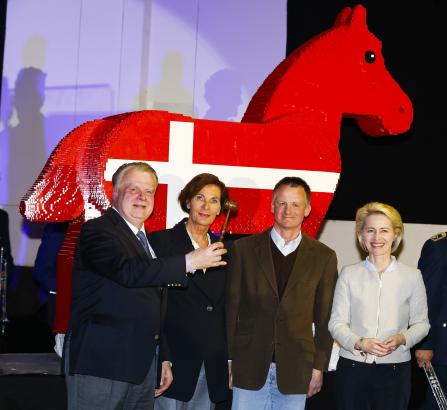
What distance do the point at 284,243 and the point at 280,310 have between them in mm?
236

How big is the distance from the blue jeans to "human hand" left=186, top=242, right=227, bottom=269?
0.56 m

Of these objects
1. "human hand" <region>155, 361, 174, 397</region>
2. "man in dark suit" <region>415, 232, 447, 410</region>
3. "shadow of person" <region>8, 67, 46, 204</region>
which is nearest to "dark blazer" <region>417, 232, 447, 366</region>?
"man in dark suit" <region>415, 232, 447, 410</region>

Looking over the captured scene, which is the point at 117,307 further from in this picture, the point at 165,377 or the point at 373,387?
the point at 373,387

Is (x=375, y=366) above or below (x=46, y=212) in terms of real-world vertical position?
below

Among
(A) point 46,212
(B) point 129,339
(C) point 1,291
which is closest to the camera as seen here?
(B) point 129,339

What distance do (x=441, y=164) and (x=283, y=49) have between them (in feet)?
4.68

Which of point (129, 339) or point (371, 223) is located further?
point (371, 223)

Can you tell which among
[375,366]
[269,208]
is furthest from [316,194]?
[375,366]

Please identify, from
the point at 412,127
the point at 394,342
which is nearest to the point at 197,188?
the point at 394,342

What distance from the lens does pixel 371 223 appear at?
2.55 metres

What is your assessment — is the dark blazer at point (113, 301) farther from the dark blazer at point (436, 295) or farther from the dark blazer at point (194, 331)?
the dark blazer at point (436, 295)

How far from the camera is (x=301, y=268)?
2553mm

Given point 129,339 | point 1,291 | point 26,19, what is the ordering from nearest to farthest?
1. point 129,339
2. point 1,291
3. point 26,19

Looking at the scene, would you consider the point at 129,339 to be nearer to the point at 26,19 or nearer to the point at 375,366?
the point at 375,366
